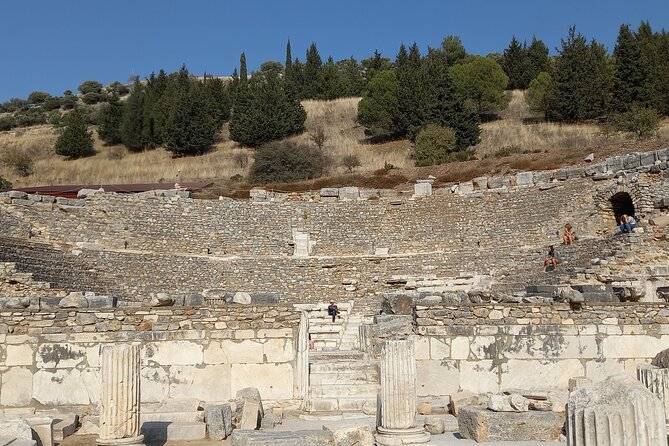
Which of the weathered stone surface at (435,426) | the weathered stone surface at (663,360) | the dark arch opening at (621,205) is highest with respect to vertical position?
the dark arch opening at (621,205)

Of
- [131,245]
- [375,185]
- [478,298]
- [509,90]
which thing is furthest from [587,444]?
[509,90]

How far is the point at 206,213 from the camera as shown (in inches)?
1277

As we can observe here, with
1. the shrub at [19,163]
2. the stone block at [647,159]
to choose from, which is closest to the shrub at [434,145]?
the stone block at [647,159]

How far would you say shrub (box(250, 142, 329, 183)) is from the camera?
153ft

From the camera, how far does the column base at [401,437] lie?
8.86 meters

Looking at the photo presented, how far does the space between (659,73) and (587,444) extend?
179ft

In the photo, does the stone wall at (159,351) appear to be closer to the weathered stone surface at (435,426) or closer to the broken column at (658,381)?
the weathered stone surface at (435,426)

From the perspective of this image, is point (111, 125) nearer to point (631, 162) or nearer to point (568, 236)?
point (631, 162)

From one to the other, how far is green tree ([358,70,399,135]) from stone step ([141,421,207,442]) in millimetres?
50155

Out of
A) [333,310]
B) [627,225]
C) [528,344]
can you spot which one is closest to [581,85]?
[627,225]

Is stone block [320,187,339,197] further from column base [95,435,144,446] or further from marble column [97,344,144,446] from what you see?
column base [95,435,144,446]

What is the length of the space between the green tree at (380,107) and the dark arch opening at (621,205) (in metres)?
31.1

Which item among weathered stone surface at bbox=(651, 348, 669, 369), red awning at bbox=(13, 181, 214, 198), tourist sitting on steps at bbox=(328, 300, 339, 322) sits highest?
red awning at bbox=(13, 181, 214, 198)

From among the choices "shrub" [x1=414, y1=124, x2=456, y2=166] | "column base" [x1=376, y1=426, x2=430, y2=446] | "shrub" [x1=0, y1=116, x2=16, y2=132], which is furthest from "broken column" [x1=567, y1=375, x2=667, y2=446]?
"shrub" [x1=0, y1=116, x2=16, y2=132]
